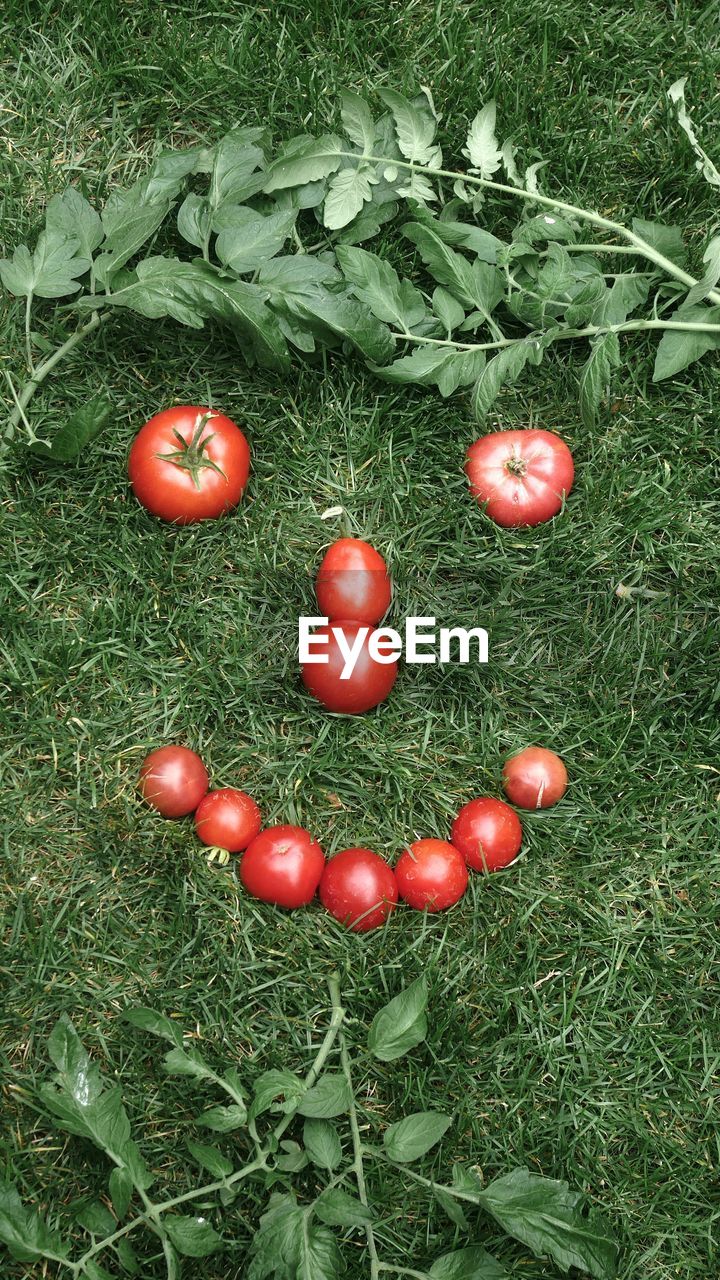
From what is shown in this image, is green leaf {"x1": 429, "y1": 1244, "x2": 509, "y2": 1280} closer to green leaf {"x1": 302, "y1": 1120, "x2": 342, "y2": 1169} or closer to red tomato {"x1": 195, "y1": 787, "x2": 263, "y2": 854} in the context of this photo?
green leaf {"x1": 302, "y1": 1120, "x2": 342, "y2": 1169}

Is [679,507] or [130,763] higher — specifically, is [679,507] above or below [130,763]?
above

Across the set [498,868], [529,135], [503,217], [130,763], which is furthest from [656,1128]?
[529,135]

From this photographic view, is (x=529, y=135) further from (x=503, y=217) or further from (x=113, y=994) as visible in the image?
(x=113, y=994)

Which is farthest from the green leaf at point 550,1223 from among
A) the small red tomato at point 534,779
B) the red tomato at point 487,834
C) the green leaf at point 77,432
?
the green leaf at point 77,432

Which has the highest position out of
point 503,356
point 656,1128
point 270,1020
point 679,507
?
point 503,356

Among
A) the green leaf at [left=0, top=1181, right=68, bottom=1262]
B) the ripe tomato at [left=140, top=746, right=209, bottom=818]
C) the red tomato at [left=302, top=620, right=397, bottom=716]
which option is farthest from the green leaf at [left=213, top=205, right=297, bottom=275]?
the green leaf at [left=0, top=1181, right=68, bottom=1262]

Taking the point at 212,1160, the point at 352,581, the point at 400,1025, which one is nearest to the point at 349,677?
the point at 352,581
